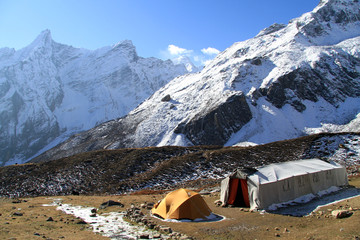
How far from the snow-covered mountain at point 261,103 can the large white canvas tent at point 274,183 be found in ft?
163

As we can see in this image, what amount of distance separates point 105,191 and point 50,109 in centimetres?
18437

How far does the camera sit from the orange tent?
Result: 16109 mm

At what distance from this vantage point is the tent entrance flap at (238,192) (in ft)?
64.3

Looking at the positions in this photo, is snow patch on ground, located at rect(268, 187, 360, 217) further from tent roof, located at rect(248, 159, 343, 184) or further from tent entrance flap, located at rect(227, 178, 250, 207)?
tent entrance flap, located at rect(227, 178, 250, 207)

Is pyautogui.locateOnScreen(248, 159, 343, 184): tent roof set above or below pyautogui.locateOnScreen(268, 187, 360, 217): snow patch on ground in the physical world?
above

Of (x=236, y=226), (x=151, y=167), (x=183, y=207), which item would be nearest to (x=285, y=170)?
(x=236, y=226)

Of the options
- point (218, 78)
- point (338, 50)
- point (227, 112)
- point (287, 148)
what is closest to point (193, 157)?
point (287, 148)

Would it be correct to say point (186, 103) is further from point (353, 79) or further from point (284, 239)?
point (284, 239)

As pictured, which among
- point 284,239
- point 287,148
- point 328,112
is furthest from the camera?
point 328,112

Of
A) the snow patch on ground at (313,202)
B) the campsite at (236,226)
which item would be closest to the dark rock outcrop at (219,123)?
the snow patch on ground at (313,202)

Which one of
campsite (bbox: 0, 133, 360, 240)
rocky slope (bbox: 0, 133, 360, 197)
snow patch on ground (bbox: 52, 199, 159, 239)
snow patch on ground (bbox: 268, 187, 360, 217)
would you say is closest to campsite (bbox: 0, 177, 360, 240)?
campsite (bbox: 0, 133, 360, 240)

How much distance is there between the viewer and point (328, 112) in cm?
7688

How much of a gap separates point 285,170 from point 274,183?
2.33 metres

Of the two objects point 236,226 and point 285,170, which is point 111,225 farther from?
point 285,170
